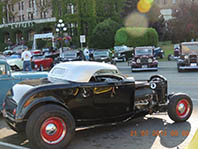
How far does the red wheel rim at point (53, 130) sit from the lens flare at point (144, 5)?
171ft

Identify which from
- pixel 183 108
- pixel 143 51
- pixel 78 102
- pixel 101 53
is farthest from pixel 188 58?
pixel 78 102

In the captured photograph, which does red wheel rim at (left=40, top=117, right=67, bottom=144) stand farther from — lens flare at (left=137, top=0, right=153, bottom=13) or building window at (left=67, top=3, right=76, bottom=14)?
lens flare at (left=137, top=0, right=153, bottom=13)

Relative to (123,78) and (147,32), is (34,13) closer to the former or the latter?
(147,32)

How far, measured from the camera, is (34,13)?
64625mm

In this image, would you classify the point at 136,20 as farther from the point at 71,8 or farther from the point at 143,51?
the point at 143,51

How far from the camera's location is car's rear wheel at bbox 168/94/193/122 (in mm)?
6527

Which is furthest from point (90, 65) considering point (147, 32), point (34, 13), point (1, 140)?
point (34, 13)

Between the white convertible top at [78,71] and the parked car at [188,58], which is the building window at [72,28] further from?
the white convertible top at [78,71]

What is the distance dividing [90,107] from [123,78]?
3.43 feet

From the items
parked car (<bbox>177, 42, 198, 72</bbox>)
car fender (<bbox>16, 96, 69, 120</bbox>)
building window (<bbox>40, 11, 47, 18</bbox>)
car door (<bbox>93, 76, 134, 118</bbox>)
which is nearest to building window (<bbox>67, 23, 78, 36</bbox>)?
building window (<bbox>40, 11, 47, 18</bbox>)

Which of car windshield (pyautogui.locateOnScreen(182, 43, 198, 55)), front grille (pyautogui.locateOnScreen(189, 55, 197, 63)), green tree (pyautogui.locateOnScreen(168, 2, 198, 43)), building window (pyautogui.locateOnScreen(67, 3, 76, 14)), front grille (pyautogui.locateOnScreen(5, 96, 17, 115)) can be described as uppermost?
building window (pyautogui.locateOnScreen(67, 3, 76, 14))

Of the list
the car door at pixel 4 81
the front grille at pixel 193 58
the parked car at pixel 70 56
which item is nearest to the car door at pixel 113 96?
the car door at pixel 4 81

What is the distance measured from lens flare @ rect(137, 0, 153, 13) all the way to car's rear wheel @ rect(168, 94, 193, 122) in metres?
50.2

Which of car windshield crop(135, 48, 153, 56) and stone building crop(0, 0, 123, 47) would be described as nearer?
car windshield crop(135, 48, 153, 56)
